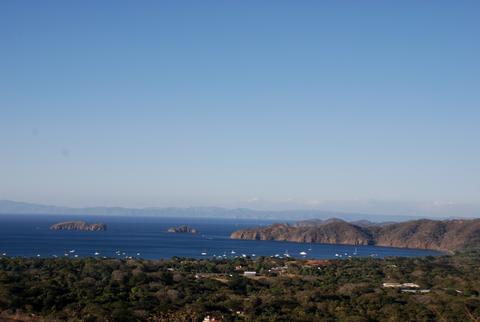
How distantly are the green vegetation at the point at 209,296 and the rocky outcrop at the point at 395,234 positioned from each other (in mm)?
71992

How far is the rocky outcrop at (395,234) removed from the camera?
126 meters

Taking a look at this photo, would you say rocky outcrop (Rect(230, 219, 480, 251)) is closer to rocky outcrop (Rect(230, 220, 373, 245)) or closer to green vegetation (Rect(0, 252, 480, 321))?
rocky outcrop (Rect(230, 220, 373, 245))

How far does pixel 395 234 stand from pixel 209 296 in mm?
113826

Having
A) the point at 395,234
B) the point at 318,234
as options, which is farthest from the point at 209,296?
the point at 318,234

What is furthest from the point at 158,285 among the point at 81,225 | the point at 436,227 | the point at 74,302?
the point at 81,225

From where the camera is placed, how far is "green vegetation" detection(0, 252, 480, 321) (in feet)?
84.0

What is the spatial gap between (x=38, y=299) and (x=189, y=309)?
7318 millimetres

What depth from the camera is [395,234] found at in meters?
141

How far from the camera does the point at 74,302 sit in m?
28.8

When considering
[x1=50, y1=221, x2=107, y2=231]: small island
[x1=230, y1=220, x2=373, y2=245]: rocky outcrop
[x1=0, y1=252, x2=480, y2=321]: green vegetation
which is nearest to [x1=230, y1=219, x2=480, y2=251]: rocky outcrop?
[x1=230, y1=220, x2=373, y2=245]: rocky outcrop

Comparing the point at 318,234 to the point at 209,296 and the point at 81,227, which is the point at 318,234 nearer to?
the point at 81,227

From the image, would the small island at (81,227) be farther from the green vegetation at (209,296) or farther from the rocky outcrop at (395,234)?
the green vegetation at (209,296)

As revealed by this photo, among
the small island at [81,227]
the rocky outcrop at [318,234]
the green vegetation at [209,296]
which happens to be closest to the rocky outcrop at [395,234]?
the rocky outcrop at [318,234]

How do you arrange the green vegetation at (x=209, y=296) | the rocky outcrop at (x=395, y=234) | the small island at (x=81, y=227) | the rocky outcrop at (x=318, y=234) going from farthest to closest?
the small island at (x=81, y=227)
the rocky outcrop at (x=318, y=234)
the rocky outcrop at (x=395, y=234)
the green vegetation at (x=209, y=296)
